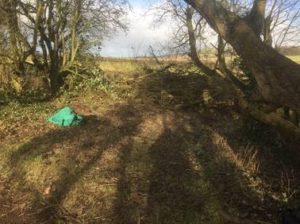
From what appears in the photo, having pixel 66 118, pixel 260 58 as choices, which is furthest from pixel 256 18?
pixel 66 118

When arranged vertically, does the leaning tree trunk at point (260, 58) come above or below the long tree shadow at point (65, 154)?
above

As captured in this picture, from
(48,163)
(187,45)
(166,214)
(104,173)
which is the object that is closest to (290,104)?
(166,214)

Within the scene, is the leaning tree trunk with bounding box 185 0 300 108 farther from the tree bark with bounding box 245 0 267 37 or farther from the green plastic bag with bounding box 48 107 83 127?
the green plastic bag with bounding box 48 107 83 127

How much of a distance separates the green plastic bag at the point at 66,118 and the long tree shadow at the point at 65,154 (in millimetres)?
223

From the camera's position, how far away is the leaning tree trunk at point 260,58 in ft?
22.3

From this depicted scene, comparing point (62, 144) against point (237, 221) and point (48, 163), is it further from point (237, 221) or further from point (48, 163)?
point (237, 221)

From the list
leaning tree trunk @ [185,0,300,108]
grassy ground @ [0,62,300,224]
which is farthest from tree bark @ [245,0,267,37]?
grassy ground @ [0,62,300,224]

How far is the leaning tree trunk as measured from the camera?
22.3 feet

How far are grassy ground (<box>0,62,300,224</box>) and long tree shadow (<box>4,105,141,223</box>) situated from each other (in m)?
0.02

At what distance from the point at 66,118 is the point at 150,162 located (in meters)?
3.03

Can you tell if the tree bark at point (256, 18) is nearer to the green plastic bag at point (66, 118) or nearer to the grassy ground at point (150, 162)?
the grassy ground at point (150, 162)

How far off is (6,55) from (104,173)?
819 cm

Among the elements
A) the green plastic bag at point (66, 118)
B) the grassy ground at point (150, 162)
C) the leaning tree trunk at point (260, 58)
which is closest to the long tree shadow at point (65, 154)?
the grassy ground at point (150, 162)

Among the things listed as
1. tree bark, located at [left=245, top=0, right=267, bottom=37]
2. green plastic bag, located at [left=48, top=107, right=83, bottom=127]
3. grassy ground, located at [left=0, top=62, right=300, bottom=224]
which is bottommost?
grassy ground, located at [left=0, top=62, right=300, bottom=224]
